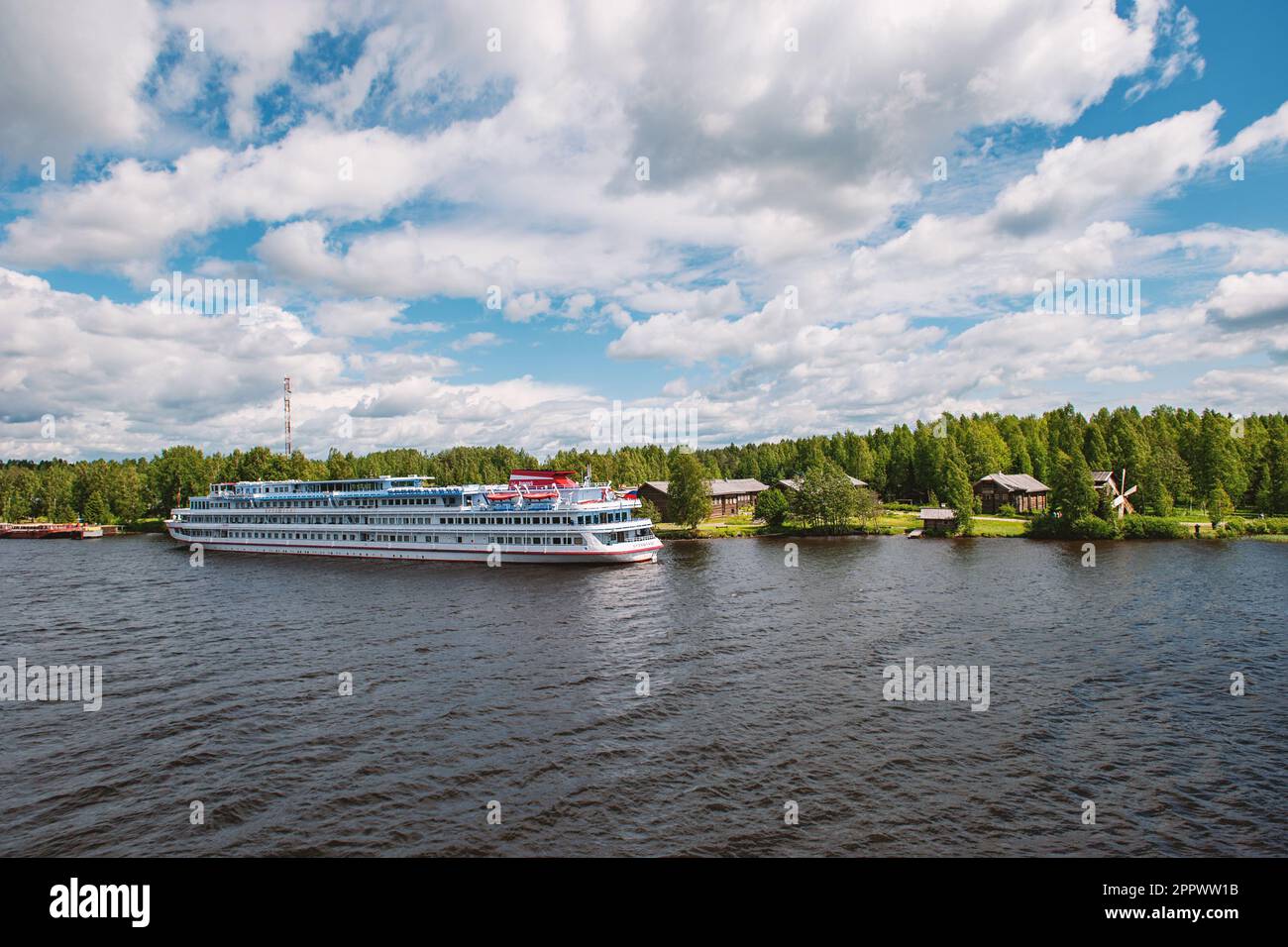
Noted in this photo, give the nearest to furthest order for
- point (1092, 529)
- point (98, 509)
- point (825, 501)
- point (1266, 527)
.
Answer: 1. point (1266, 527)
2. point (1092, 529)
3. point (825, 501)
4. point (98, 509)

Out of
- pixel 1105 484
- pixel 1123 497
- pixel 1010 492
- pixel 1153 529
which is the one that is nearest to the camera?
pixel 1153 529

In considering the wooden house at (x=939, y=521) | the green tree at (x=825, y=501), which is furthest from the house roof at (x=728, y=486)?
the wooden house at (x=939, y=521)

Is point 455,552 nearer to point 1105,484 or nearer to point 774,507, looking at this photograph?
point 774,507

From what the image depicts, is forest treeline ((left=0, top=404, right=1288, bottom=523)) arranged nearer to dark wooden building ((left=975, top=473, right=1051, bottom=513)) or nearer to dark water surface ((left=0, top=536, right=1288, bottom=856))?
dark wooden building ((left=975, top=473, right=1051, bottom=513))

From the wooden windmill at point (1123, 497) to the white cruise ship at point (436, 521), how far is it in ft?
269

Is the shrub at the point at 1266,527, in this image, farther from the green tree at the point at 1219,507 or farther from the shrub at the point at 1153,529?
the shrub at the point at 1153,529

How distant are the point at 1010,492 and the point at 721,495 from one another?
2396 inches

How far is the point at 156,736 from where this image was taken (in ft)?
110

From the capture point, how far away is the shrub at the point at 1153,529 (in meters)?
100

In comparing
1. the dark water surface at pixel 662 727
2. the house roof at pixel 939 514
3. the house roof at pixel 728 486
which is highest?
the house roof at pixel 728 486

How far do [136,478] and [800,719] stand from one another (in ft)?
716

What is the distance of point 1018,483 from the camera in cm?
14312

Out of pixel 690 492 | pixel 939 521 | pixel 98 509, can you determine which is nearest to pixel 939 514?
pixel 939 521

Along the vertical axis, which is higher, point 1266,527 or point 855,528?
point 1266,527
